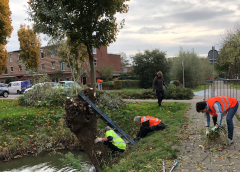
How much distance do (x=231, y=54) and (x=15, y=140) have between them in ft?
111

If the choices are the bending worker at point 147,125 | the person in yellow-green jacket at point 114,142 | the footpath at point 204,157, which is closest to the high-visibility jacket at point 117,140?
the person in yellow-green jacket at point 114,142

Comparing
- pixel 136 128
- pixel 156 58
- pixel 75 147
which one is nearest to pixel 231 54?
pixel 156 58

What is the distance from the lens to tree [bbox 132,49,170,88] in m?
31.1

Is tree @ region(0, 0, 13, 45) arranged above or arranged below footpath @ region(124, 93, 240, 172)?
above

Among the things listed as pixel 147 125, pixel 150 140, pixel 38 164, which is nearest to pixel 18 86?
pixel 38 164

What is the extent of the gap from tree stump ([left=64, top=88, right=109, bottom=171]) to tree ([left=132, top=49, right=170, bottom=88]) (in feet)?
82.9

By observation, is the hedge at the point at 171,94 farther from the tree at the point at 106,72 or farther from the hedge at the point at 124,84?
the tree at the point at 106,72

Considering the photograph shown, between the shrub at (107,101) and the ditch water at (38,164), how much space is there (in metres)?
3.40

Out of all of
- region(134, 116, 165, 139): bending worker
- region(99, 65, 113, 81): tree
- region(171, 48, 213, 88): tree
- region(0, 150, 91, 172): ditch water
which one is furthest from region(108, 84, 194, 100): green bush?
region(99, 65, 113, 81): tree

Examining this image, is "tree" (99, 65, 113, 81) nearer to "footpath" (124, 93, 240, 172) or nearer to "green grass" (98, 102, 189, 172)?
"green grass" (98, 102, 189, 172)

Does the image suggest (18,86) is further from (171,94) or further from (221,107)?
(221,107)

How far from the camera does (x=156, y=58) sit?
31.3 meters

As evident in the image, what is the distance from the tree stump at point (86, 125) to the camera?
19.1 feet

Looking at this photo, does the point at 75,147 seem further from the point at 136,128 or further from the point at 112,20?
the point at 112,20
